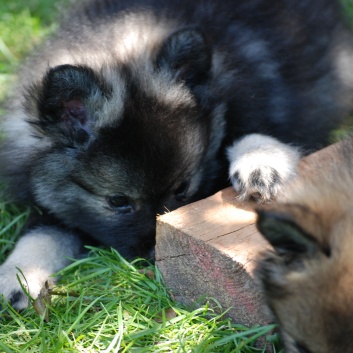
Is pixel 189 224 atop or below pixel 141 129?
below

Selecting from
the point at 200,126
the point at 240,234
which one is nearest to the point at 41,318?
the point at 240,234

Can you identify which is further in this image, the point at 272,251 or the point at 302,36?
the point at 302,36

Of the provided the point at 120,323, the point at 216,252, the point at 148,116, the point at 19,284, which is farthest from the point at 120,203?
the point at 216,252

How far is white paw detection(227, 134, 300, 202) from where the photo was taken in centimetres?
306

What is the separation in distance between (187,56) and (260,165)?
0.62 m

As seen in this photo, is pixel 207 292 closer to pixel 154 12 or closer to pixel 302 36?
pixel 154 12

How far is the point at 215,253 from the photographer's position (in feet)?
8.71

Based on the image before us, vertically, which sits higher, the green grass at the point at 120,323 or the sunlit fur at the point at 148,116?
the sunlit fur at the point at 148,116

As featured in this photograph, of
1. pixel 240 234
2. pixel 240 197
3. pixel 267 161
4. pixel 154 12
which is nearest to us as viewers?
pixel 240 234

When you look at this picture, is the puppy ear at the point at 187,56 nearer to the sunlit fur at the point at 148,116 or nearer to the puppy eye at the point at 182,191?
the sunlit fur at the point at 148,116

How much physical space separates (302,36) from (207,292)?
75.0 inches

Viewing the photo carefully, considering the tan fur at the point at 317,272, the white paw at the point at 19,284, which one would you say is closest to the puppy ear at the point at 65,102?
the white paw at the point at 19,284

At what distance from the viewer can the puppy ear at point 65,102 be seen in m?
2.99

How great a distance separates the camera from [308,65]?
4055mm
